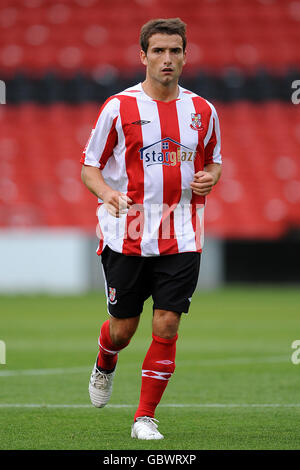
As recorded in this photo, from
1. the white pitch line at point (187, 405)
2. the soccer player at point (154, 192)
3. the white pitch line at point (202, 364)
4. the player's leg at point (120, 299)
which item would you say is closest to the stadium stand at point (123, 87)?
the white pitch line at point (202, 364)

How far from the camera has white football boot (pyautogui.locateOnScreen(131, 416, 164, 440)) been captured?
15.6ft

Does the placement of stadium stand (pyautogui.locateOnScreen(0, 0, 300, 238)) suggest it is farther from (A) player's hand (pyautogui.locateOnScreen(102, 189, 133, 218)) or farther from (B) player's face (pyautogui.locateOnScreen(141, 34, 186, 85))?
(A) player's hand (pyautogui.locateOnScreen(102, 189, 133, 218))

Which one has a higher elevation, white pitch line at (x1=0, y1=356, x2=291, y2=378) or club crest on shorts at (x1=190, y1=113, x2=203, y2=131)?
club crest on shorts at (x1=190, y1=113, x2=203, y2=131)

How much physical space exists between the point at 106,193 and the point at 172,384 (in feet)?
8.60

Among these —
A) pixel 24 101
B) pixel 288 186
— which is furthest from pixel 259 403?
pixel 24 101

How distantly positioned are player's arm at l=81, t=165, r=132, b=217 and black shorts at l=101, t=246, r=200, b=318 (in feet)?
1.11

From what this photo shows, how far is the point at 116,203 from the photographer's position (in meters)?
4.86

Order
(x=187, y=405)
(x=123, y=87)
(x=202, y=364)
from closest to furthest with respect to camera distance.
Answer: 1. (x=187, y=405)
2. (x=202, y=364)
3. (x=123, y=87)

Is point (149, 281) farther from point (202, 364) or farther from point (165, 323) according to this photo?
point (202, 364)

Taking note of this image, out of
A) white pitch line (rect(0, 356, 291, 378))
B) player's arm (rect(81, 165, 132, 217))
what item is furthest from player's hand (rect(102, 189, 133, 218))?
white pitch line (rect(0, 356, 291, 378))

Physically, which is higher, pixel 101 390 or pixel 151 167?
pixel 151 167

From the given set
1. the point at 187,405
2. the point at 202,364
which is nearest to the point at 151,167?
the point at 187,405

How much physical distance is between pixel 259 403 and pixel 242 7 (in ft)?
67.0
